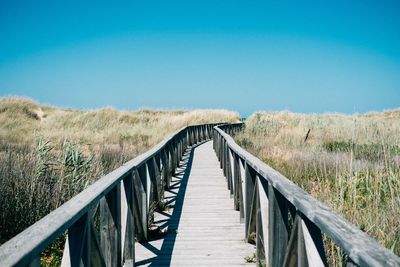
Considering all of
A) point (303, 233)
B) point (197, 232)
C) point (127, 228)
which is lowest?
point (197, 232)

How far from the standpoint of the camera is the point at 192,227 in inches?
203

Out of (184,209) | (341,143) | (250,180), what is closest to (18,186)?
(184,209)

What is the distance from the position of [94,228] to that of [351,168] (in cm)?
252

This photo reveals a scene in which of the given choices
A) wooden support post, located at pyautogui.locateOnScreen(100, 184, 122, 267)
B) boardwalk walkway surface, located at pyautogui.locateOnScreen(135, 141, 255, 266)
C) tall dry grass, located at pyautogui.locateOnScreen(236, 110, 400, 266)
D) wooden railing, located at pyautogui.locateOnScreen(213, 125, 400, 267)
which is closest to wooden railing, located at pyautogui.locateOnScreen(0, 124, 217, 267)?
wooden support post, located at pyautogui.locateOnScreen(100, 184, 122, 267)

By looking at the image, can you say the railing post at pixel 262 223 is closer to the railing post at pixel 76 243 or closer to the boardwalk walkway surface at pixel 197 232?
the boardwalk walkway surface at pixel 197 232

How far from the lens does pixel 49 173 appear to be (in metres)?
5.75

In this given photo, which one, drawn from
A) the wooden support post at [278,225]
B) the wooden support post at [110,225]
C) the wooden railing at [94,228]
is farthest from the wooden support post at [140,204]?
the wooden support post at [278,225]

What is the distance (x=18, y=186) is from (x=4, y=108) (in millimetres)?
26033

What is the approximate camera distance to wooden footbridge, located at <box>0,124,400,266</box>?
150 cm

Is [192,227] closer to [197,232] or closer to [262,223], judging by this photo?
[197,232]

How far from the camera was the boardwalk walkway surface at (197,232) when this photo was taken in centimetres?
401

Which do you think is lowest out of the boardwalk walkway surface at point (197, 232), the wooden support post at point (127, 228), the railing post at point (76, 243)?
the boardwalk walkway surface at point (197, 232)

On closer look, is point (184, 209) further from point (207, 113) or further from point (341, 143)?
point (207, 113)

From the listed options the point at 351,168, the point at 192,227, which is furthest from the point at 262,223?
the point at 192,227
